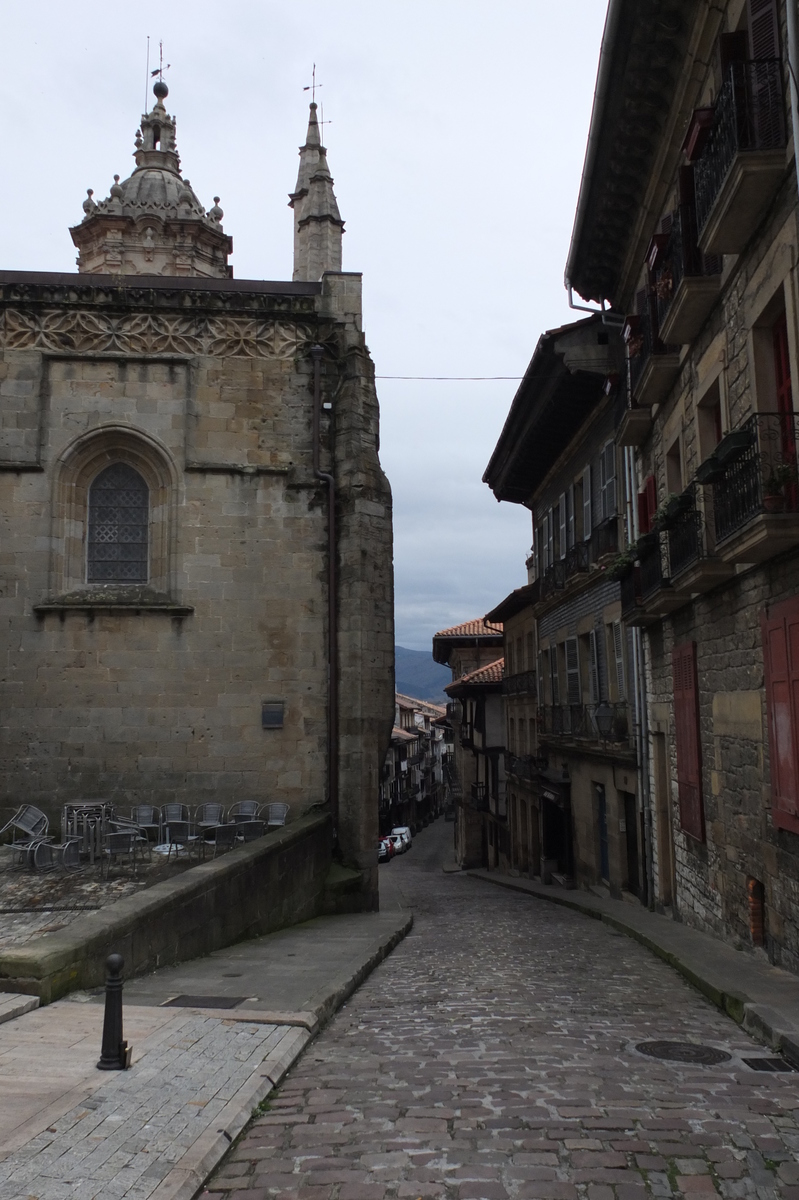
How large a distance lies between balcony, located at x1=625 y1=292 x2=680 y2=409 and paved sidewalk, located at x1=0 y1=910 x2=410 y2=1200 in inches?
330

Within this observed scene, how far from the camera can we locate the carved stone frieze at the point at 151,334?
51.4 ft

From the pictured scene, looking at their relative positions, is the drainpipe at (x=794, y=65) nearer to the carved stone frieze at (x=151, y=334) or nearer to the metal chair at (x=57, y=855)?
the carved stone frieze at (x=151, y=334)

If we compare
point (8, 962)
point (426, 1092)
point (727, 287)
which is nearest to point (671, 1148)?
point (426, 1092)

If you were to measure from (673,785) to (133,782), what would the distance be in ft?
26.0

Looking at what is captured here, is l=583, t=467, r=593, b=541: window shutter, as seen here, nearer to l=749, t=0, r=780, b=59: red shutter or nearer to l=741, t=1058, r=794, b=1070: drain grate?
l=749, t=0, r=780, b=59: red shutter

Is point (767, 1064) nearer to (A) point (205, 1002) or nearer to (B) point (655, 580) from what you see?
(A) point (205, 1002)

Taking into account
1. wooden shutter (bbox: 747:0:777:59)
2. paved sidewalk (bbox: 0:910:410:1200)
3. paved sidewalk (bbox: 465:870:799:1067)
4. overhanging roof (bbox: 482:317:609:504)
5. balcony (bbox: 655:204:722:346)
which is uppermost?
overhanging roof (bbox: 482:317:609:504)

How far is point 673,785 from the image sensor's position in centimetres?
1445

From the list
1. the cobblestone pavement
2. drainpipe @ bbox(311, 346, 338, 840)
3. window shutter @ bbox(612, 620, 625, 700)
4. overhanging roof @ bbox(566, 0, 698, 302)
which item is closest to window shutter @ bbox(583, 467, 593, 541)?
window shutter @ bbox(612, 620, 625, 700)

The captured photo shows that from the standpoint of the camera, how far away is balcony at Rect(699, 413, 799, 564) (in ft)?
26.1

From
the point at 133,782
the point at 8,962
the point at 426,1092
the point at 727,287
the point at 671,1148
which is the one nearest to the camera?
the point at 671,1148

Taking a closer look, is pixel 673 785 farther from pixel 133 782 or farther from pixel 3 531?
pixel 3 531

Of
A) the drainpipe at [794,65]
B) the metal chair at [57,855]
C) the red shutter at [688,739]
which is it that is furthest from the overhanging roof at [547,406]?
the metal chair at [57,855]

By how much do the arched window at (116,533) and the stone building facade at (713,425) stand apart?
7.61 meters
